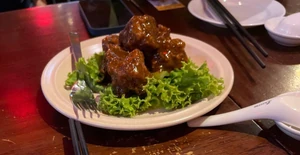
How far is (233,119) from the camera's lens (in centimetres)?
93

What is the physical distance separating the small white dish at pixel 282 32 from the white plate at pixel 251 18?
0.18ft

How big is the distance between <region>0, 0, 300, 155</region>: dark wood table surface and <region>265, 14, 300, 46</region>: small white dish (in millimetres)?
28

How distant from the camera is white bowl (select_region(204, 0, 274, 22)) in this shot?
168 cm

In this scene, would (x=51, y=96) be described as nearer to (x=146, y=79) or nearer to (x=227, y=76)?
(x=146, y=79)

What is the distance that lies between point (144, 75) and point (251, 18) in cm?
83

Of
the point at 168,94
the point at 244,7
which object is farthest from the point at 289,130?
the point at 244,7

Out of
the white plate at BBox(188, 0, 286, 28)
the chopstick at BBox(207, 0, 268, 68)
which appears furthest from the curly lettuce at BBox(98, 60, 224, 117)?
the white plate at BBox(188, 0, 286, 28)

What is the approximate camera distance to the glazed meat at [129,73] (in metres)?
1.00

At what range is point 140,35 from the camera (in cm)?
108

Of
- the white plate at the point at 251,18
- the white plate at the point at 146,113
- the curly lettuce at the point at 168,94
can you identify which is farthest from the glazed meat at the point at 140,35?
the white plate at the point at 251,18

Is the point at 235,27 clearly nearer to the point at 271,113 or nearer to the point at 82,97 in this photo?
the point at 271,113

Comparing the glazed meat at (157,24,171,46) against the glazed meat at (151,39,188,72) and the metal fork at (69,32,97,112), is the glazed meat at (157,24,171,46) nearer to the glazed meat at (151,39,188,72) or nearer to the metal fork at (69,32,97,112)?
the glazed meat at (151,39,188,72)

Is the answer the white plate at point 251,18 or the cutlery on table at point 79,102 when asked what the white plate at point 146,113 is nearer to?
the cutlery on table at point 79,102

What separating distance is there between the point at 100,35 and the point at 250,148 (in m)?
0.85
